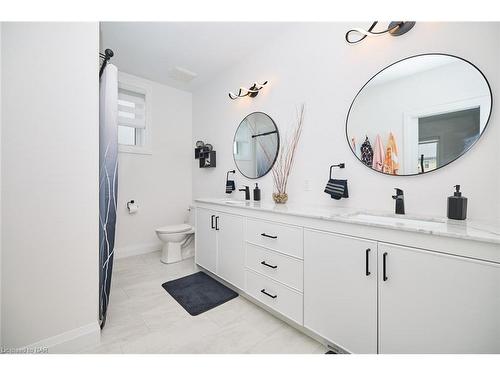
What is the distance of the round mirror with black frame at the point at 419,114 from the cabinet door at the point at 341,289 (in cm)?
72

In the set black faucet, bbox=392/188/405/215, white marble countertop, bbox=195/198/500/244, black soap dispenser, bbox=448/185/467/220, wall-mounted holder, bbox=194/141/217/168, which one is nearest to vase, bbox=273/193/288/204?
white marble countertop, bbox=195/198/500/244

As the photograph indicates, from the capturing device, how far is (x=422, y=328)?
976 mm

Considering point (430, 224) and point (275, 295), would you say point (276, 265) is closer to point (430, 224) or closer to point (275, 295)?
point (275, 295)

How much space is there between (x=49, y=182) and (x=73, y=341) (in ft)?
3.28

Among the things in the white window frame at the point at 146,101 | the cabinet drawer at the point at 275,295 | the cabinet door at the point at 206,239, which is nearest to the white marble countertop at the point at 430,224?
the cabinet drawer at the point at 275,295

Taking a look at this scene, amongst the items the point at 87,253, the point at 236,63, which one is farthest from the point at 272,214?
the point at 236,63

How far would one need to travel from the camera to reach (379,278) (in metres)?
Result: 1.10

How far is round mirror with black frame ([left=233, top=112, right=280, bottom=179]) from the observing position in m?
2.36

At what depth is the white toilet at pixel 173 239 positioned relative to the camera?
2715 millimetres

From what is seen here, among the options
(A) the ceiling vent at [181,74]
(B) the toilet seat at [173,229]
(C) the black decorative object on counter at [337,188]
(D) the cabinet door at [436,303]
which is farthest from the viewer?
(A) the ceiling vent at [181,74]

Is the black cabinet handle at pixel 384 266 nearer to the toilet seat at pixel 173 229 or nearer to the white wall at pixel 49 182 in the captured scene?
the white wall at pixel 49 182

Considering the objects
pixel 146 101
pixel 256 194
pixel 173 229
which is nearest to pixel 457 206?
pixel 256 194

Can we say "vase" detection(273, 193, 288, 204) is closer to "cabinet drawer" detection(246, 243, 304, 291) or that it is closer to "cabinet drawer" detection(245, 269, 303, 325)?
"cabinet drawer" detection(246, 243, 304, 291)

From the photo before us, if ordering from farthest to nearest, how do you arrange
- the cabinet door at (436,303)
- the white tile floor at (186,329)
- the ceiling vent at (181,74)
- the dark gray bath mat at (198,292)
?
the ceiling vent at (181,74) < the dark gray bath mat at (198,292) < the white tile floor at (186,329) < the cabinet door at (436,303)
